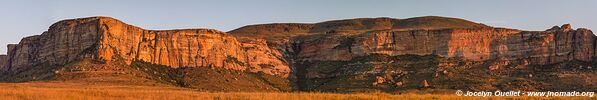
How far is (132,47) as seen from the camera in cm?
9425

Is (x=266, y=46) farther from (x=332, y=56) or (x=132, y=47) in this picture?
(x=132, y=47)

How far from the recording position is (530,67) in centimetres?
9769

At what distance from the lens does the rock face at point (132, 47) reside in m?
90.5

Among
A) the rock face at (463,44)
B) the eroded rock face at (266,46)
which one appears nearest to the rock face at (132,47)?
the eroded rock face at (266,46)

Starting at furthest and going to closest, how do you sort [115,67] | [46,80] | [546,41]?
[546,41] → [115,67] → [46,80]

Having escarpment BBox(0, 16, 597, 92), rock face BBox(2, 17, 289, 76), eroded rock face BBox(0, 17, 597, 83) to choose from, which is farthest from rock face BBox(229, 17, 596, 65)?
rock face BBox(2, 17, 289, 76)

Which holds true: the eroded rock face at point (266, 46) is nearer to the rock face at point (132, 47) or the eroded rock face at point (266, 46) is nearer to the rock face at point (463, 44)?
the rock face at point (463, 44)

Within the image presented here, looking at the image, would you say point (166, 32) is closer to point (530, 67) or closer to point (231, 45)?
point (231, 45)

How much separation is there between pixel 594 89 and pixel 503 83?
10.3 meters

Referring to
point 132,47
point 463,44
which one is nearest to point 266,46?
point 132,47

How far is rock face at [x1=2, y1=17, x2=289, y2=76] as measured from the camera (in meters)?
90.5

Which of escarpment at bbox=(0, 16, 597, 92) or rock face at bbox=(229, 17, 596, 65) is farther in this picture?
rock face at bbox=(229, 17, 596, 65)

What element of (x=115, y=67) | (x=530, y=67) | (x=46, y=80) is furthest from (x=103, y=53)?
(x=530, y=67)

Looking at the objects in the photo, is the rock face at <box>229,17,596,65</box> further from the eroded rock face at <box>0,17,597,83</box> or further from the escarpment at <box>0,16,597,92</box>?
the escarpment at <box>0,16,597,92</box>
